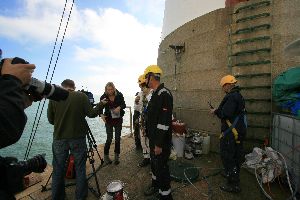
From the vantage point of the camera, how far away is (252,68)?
6777mm

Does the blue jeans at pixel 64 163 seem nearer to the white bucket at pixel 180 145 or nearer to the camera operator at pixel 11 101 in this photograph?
the camera operator at pixel 11 101

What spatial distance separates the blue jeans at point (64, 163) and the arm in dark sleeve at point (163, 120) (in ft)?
4.99

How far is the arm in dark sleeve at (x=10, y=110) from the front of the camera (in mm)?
1225

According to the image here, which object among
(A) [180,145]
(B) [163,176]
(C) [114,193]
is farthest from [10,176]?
(A) [180,145]

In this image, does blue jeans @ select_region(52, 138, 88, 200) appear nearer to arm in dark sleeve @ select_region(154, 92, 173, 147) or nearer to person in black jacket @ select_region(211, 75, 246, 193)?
arm in dark sleeve @ select_region(154, 92, 173, 147)

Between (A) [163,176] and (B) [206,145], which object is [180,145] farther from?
(A) [163,176]

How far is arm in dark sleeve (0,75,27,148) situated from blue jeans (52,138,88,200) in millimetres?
3124

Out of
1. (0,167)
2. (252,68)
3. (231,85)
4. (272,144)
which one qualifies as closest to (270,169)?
(272,144)

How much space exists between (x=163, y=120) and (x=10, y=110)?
10.3ft

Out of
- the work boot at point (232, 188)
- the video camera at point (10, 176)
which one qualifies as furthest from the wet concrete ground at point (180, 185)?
the video camera at point (10, 176)

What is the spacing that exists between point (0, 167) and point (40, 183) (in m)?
4.79

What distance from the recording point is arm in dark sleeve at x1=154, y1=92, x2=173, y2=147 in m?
4.17

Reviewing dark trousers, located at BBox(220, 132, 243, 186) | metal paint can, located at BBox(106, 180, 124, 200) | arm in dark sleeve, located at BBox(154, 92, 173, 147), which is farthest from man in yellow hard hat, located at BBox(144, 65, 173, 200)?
dark trousers, located at BBox(220, 132, 243, 186)

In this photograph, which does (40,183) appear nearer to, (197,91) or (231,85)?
(231,85)
